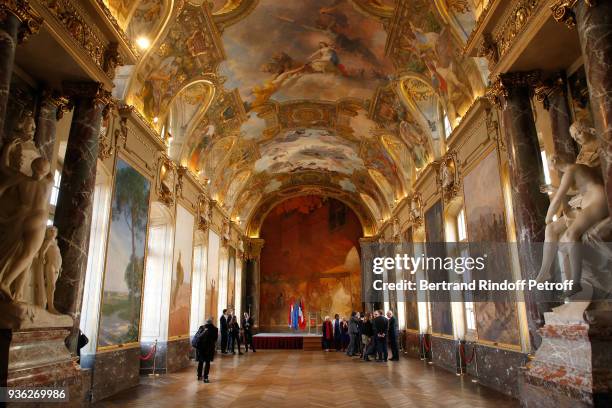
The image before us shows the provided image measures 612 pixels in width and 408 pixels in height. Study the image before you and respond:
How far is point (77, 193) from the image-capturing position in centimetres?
769

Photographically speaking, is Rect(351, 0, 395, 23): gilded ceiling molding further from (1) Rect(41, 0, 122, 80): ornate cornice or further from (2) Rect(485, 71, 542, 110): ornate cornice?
(1) Rect(41, 0, 122, 80): ornate cornice

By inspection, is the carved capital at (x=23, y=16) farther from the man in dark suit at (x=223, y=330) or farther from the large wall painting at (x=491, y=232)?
the man in dark suit at (x=223, y=330)

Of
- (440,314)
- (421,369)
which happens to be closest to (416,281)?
(440,314)

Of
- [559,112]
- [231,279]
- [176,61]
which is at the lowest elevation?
[231,279]

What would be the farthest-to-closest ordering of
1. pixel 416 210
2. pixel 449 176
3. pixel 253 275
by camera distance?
pixel 253 275 → pixel 416 210 → pixel 449 176

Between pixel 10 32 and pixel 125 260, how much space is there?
640 cm

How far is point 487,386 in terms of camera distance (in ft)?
32.4

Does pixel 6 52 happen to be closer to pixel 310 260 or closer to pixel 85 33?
pixel 85 33

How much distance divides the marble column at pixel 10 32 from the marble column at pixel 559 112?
26.7 ft

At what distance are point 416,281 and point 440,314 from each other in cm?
470

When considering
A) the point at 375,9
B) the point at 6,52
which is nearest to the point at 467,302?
the point at 375,9

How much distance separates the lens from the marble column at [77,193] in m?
7.32

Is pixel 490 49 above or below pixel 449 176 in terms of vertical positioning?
above

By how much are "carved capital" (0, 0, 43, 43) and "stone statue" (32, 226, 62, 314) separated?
282cm
